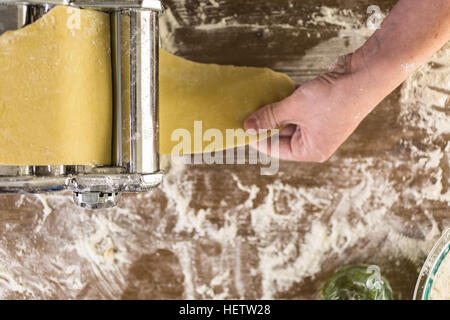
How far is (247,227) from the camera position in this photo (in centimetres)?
68

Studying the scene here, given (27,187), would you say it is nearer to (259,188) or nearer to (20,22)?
(20,22)

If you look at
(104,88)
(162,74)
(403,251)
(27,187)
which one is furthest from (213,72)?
(403,251)

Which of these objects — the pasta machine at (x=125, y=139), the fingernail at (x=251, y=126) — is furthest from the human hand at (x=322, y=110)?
the pasta machine at (x=125, y=139)

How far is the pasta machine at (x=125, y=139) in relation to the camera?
405 mm

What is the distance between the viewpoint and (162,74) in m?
0.56

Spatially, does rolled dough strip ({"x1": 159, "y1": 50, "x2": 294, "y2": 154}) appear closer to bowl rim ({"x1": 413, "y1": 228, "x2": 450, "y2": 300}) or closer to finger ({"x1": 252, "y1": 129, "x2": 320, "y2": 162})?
finger ({"x1": 252, "y1": 129, "x2": 320, "y2": 162})

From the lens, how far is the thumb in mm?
573

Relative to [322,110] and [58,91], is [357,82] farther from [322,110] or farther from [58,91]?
[58,91]

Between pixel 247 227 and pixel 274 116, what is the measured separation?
21cm

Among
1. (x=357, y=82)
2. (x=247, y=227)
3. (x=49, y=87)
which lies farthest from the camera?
(x=247, y=227)

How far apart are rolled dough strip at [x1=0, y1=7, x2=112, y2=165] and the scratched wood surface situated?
28 cm

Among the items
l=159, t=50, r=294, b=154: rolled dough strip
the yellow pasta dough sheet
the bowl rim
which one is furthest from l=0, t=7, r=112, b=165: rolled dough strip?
the bowl rim

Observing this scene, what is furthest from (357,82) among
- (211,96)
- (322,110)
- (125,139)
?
(125,139)
